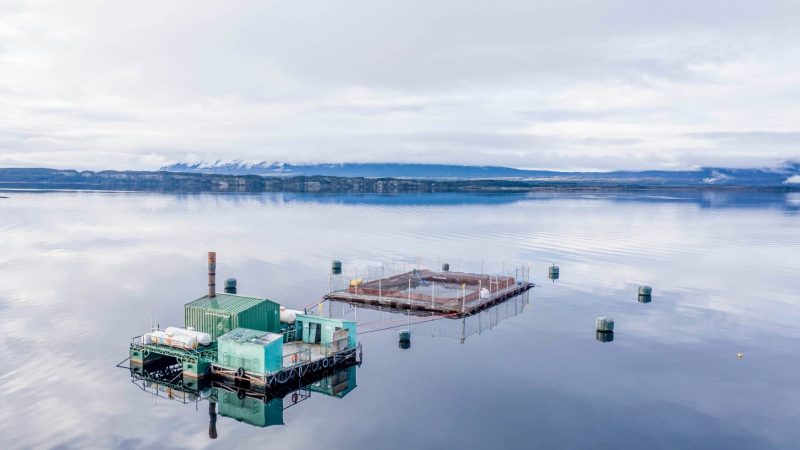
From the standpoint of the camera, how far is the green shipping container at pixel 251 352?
35.2 metres

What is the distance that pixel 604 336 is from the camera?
151ft

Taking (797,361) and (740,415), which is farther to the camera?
(797,361)

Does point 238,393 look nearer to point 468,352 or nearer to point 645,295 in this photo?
point 468,352

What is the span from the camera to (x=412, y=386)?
36031mm

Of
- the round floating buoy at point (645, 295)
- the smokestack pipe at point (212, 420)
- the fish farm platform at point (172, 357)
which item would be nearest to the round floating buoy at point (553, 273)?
the round floating buoy at point (645, 295)

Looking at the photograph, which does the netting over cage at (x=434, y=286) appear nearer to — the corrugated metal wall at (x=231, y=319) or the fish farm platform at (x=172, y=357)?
the corrugated metal wall at (x=231, y=319)

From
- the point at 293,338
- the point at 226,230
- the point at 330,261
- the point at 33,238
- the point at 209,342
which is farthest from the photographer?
the point at 226,230

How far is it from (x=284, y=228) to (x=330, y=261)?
45.0 meters

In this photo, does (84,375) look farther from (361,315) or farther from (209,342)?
(361,315)

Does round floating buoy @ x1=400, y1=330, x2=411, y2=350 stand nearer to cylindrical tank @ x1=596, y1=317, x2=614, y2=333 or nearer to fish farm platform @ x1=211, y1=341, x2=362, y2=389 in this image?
fish farm platform @ x1=211, y1=341, x2=362, y2=389

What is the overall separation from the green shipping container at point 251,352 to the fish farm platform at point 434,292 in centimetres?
2025

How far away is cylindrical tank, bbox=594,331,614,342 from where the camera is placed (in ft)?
150

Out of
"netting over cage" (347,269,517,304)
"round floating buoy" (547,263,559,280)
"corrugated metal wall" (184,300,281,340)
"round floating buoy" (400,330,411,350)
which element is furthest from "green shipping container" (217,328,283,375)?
"round floating buoy" (547,263,559,280)

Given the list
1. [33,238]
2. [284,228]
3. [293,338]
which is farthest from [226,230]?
[293,338]
